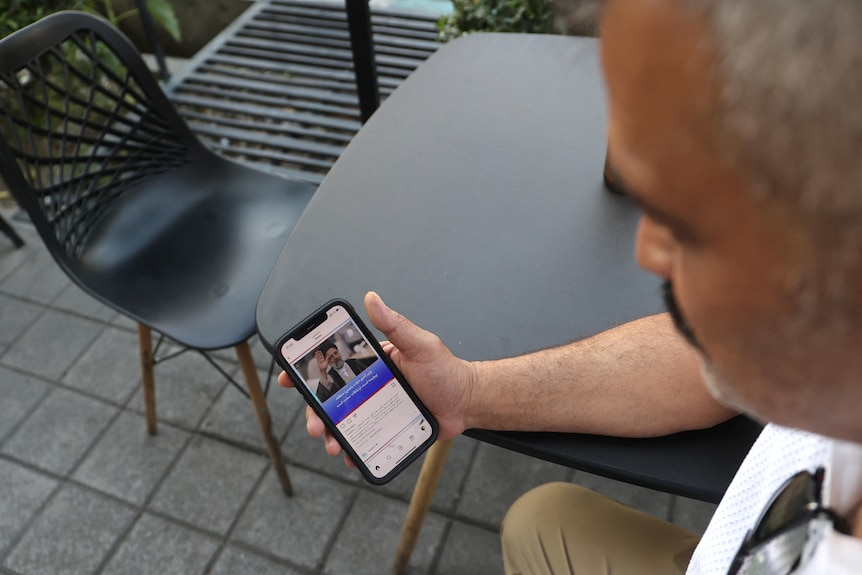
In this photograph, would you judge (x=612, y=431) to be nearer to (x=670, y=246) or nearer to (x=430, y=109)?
(x=670, y=246)

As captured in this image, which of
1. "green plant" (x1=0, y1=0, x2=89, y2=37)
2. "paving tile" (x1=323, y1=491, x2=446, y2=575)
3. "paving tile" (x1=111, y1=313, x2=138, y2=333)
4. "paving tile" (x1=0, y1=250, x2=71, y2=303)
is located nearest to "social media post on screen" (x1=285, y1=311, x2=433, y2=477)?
"paving tile" (x1=323, y1=491, x2=446, y2=575)

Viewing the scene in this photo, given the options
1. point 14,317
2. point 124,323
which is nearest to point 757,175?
point 124,323

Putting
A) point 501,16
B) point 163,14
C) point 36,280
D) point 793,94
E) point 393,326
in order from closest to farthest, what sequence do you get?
point 793,94, point 393,326, point 501,16, point 36,280, point 163,14

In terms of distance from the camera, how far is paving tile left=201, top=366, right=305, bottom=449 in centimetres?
193

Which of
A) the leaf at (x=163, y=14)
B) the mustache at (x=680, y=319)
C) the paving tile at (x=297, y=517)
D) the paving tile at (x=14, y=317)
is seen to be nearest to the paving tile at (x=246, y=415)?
the paving tile at (x=297, y=517)

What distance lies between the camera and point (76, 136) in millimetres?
1563

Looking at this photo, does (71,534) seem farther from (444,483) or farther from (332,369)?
(332,369)

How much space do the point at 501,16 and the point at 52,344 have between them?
1836mm

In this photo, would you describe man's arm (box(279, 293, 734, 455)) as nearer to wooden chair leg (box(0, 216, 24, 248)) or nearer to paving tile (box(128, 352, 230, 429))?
paving tile (box(128, 352, 230, 429))

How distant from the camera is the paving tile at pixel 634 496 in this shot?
1721mm

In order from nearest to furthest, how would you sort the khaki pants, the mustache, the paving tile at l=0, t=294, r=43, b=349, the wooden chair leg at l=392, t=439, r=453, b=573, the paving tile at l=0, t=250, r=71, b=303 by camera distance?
the mustache
the khaki pants
the wooden chair leg at l=392, t=439, r=453, b=573
the paving tile at l=0, t=294, r=43, b=349
the paving tile at l=0, t=250, r=71, b=303

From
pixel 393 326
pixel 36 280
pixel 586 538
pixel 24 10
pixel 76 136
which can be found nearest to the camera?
pixel 393 326

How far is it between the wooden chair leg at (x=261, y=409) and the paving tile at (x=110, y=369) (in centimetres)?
64

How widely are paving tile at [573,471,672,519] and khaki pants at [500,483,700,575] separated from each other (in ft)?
1.98
